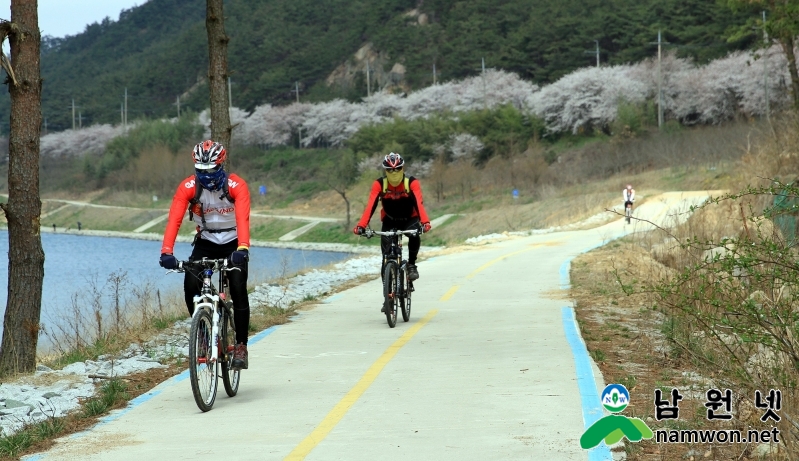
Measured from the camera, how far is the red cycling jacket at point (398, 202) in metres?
13.1

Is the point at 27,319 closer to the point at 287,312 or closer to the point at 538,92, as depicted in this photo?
the point at 287,312

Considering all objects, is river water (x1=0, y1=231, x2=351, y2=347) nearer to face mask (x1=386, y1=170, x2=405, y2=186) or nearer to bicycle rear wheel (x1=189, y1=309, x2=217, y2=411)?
face mask (x1=386, y1=170, x2=405, y2=186)

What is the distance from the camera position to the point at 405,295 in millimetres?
13406

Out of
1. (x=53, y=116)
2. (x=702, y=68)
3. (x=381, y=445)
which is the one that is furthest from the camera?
(x=53, y=116)

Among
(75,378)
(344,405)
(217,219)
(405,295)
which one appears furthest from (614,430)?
(405,295)

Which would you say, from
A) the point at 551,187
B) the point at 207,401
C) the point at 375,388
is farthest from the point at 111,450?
the point at 551,187

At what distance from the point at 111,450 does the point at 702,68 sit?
8002 cm

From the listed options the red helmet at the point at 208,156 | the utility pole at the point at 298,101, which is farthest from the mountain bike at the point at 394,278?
the utility pole at the point at 298,101

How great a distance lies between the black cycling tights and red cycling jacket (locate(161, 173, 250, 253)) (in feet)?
0.24

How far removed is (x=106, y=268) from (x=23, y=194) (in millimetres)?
38051

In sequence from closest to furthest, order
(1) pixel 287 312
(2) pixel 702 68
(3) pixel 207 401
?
(3) pixel 207 401
(1) pixel 287 312
(2) pixel 702 68

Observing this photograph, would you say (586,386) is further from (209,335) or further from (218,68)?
(218,68)

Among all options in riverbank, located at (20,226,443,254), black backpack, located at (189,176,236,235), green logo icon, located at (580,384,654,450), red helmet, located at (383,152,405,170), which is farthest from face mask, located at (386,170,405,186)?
riverbank, located at (20,226,443,254)

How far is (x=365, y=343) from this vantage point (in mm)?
11680
